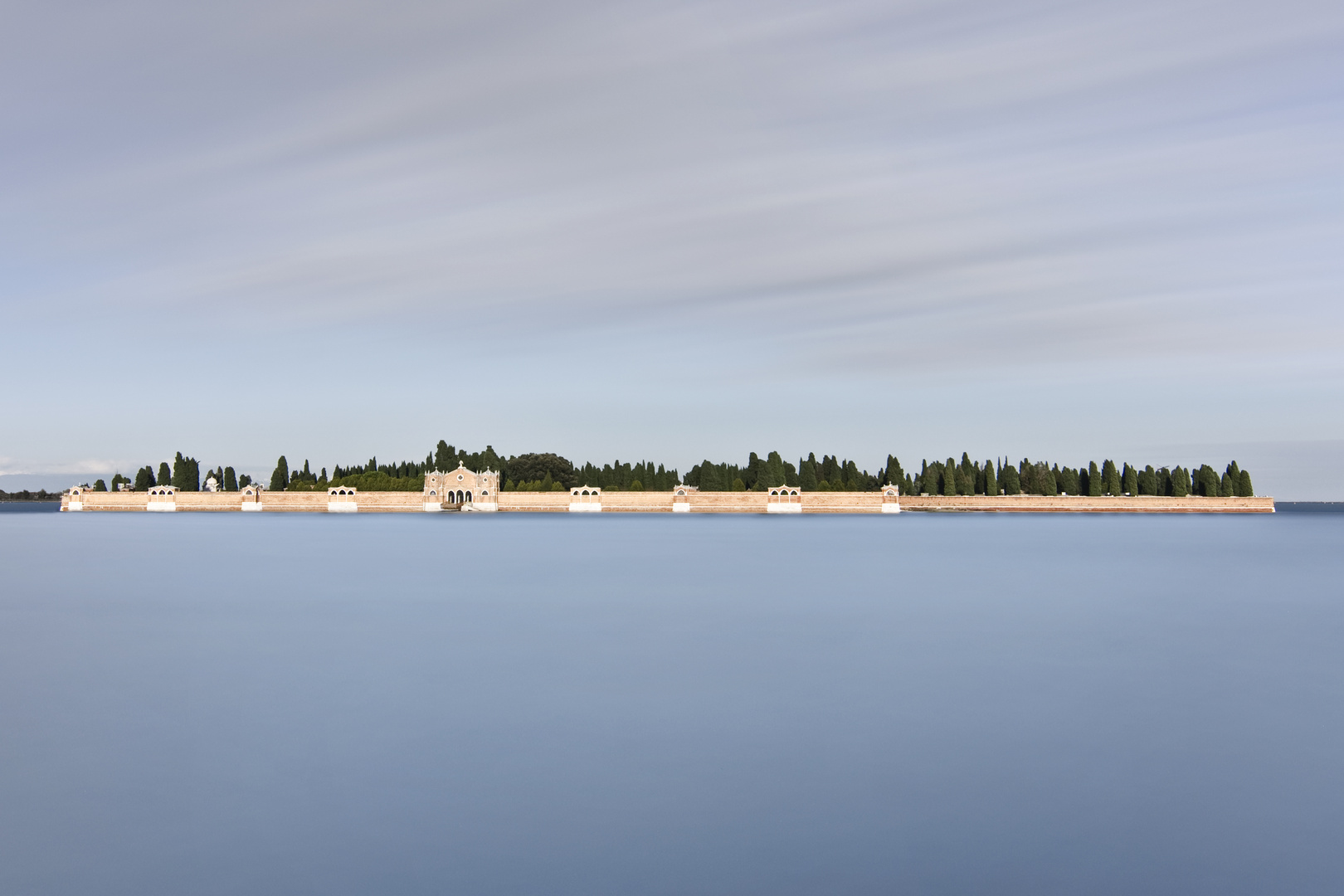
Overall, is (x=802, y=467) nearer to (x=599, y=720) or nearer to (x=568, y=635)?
(x=568, y=635)

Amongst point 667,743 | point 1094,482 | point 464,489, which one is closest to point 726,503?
point 464,489

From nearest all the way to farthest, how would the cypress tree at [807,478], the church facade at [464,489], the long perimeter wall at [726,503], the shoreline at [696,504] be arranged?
the church facade at [464,489] → the shoreline at [696,504] → the long perimeter wall at [726,503] → the cypress tree at [807,478]

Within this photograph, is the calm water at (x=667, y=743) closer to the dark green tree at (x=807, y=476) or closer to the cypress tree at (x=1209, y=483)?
the dark green tree at (x=807, y=476)

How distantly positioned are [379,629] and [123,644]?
11.5ft

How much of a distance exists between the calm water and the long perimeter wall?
59834mm

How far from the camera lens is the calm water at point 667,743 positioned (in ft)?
19.7

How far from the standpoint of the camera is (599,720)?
956cm

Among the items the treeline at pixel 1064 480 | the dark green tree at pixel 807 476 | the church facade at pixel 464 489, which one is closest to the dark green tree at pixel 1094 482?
the treeline at pixel 1064 480

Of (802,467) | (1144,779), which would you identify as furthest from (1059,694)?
(802,467)

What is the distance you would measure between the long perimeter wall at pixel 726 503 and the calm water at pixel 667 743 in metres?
59.8

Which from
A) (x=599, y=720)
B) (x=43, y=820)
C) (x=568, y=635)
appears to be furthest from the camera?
(x=568, y=635)

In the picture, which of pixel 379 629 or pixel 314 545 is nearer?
pixel 379 629

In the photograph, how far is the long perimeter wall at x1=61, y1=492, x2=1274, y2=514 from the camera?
265 ft

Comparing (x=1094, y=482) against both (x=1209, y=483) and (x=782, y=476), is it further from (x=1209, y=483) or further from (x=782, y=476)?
(x=782, y=476)
